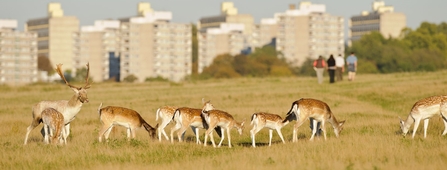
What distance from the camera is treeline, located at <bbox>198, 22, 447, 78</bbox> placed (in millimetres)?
142500

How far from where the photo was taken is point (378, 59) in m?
154

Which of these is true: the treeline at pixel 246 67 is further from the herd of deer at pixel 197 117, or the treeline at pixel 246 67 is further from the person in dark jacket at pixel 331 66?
the herd of deer at pixel 197 117

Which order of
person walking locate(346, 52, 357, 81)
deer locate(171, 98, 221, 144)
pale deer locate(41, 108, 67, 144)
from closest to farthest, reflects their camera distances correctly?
pale deer locate(41, 108, 67, 144), deer locate(171, 98, 221, 144), person walking locate(346, 52, 357, 81)

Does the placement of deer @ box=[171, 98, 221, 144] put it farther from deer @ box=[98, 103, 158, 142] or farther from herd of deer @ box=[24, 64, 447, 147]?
deer @ box=[98, 103, 158, 142]

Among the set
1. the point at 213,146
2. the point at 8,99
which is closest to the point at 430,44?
the point at 8,99

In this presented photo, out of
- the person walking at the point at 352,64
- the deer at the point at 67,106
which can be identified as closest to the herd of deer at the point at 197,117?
the deer at the point at 67,106

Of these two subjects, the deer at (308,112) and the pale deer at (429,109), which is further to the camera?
the deer at (308,112)

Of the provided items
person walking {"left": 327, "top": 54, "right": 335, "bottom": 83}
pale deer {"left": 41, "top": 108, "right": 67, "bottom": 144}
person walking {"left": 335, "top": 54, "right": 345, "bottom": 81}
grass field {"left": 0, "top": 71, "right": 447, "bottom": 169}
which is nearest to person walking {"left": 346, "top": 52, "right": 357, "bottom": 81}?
person walking {"left": 335, "top": 54, "right": 345, "bottom": 81}

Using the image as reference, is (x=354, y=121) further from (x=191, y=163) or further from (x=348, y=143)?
(x=191, y=163)

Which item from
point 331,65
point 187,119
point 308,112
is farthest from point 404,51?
point 187,119

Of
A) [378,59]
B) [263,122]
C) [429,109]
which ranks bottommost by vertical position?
[263,122]

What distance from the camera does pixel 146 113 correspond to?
120 ft

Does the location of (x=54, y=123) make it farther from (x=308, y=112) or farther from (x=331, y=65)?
(x=331, y=65)

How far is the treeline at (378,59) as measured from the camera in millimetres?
142500
